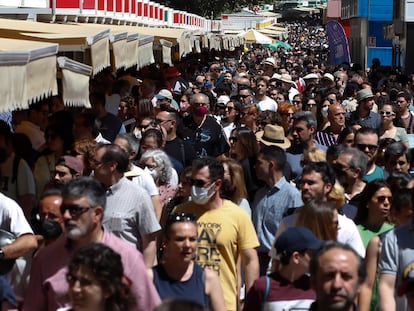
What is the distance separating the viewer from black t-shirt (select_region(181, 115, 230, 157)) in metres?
12.5

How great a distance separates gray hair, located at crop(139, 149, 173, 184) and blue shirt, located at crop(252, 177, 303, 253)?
1.17 m

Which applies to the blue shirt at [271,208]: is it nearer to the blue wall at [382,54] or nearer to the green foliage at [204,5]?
the blue wall at [382,54]

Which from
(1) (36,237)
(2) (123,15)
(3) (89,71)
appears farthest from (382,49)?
(1) (36,237)

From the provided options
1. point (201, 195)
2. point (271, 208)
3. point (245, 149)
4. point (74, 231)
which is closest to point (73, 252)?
point (74, 231)

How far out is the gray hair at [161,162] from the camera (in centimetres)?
941

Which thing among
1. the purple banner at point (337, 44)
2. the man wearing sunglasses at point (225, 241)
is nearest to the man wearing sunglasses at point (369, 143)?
the man wearing sunglasses at point (225, 241)

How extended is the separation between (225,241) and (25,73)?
1727mm

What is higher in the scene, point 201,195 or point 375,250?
point 201,195

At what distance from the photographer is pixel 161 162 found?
30.9ft

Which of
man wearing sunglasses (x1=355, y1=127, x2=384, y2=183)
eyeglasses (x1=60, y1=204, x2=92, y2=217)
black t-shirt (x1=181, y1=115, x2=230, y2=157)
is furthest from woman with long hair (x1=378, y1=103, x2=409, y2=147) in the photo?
eyeglasses (x1=60, y1=204, x2=92, y2=217)

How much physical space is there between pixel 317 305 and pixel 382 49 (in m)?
39.6

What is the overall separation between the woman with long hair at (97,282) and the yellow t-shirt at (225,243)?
2.31 m

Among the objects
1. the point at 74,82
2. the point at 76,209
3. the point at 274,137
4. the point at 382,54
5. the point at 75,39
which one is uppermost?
the point at 75,39

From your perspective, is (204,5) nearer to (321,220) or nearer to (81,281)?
(321,220)
